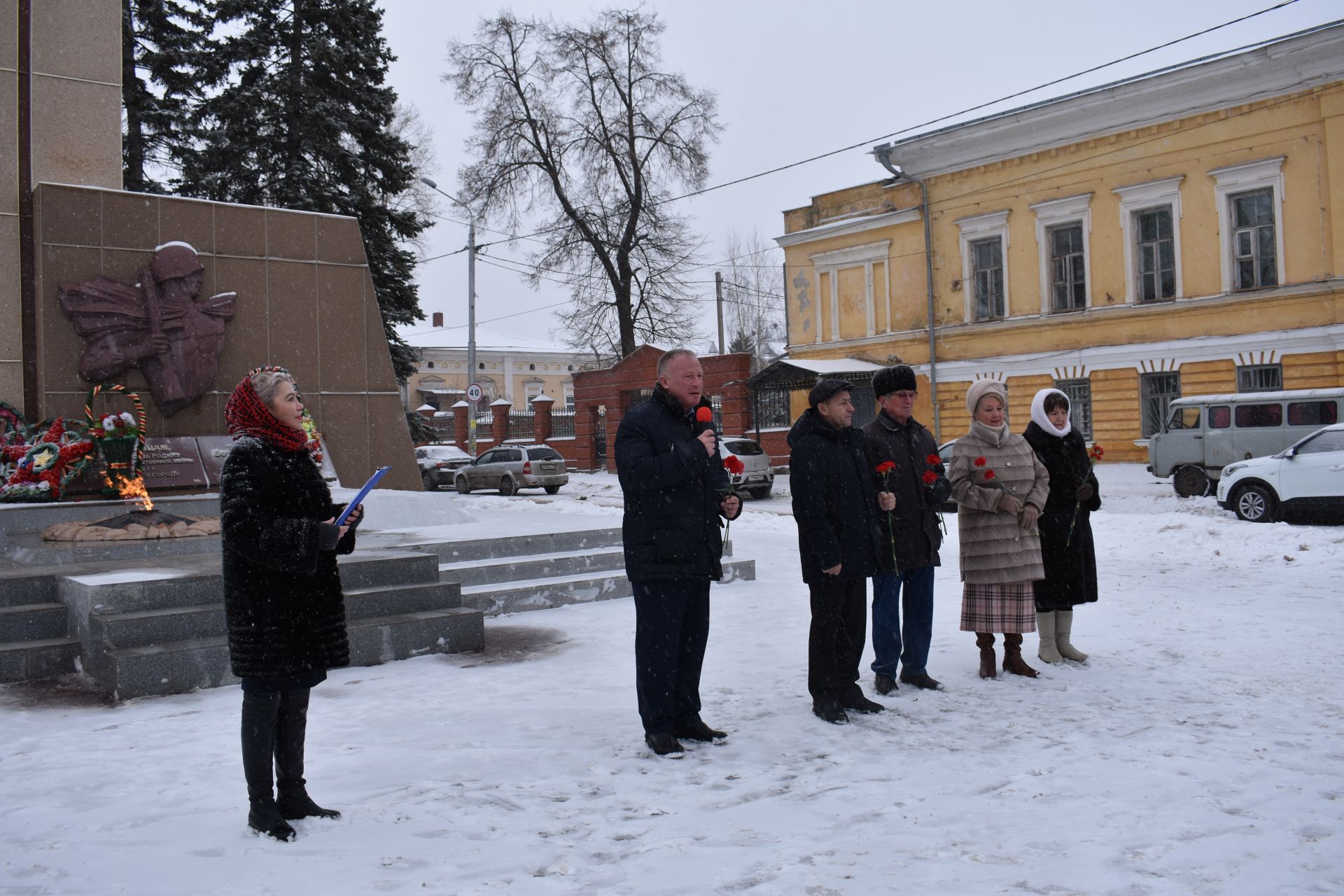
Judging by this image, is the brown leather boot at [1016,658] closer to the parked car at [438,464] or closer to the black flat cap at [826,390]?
the black flat cap at [826,390]

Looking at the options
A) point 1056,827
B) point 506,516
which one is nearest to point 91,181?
point 506,516

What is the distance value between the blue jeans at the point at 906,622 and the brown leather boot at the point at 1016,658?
50 cm

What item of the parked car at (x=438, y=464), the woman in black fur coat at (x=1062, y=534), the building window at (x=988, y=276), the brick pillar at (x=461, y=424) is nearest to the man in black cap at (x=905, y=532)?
the woman in black fur coat at (x=1062, y=534)

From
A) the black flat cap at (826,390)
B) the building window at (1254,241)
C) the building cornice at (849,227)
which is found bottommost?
the black flat cap at (826,390)

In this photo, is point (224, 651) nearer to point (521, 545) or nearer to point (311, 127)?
point (521, 545)

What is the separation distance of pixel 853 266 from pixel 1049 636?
82.0ft

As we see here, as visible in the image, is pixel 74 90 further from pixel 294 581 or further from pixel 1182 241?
pixel 1182 241

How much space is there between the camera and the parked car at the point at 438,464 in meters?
28.6

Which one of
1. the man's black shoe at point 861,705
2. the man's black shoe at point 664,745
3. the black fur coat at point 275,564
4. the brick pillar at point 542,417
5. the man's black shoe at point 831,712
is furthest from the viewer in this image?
the brick pillar at point 542,417

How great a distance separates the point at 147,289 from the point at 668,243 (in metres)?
24.2

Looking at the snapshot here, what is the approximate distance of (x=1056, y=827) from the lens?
3508 millimetres

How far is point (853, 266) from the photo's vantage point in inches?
1185

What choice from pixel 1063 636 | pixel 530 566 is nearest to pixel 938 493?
pixel 1063 636

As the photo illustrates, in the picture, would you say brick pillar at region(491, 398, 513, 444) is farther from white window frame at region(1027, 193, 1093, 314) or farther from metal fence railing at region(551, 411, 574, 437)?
white window frame at region(1027, 193, 1093, 314)
